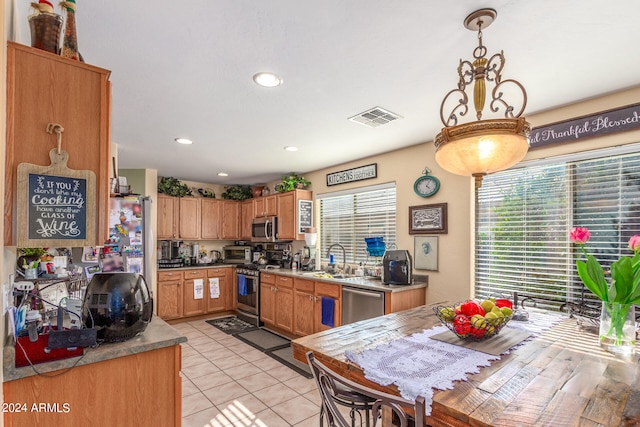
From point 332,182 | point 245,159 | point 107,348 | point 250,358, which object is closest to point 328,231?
point 332,182

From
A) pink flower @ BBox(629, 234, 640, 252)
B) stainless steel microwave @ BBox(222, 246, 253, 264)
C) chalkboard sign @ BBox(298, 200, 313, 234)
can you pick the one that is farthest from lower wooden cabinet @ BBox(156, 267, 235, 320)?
pink flower @ BBox(629, 234, 640, 252)

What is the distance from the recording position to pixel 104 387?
1.45m

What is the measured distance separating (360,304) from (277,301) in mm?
1616

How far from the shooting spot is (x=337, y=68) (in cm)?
197

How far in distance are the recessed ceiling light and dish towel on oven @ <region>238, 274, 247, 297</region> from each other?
12.5 feet

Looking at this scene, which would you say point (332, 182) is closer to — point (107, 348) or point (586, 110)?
point (586, 110)

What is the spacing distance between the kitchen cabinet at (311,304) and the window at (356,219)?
747 mm

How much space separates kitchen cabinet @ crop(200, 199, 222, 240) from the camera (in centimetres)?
589

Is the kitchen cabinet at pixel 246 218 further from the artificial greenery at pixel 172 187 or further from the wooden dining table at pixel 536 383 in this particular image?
the wooden dining table at pixel 536 383

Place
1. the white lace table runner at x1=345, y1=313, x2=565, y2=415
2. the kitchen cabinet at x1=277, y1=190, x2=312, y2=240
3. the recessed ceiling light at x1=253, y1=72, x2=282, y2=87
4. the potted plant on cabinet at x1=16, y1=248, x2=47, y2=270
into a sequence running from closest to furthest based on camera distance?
the white lace table runner at x1=345, y1=313, x2=565, y2=415, the potted plant on cabinet at x1=16, y1=248, x2=47, y2=270, the recessed ceiling light at x1=253, y1=72, x2=282, y2=87, the kitchen cabinet at x1=277, y1=190, x2=312, y2=240

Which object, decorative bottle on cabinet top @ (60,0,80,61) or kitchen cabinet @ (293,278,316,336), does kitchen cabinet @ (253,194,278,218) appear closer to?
kitchen cabinet @ (293,278,316,336)

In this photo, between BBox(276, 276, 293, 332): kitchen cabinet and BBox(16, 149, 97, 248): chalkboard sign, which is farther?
BBox(276, 276, 293, 332): kitchen cabinet

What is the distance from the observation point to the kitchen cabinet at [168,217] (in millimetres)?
5363

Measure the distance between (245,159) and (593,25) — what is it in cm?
359
